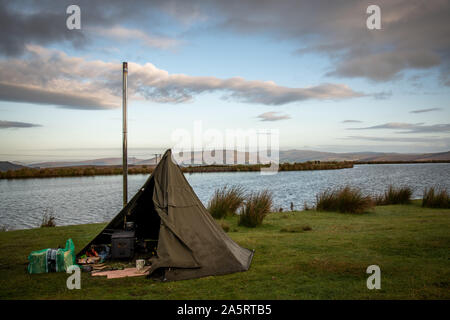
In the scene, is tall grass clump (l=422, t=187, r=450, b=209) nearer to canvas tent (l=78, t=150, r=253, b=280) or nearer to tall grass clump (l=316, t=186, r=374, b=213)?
tall grass clump (l=316, t=186, r=374, b=213)

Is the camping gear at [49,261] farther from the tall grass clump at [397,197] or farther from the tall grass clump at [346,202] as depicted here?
the tall grass clump at [397,197]

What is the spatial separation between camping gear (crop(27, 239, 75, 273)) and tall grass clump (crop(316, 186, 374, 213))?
9.80m

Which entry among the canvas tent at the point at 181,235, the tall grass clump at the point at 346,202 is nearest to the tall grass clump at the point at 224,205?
the tall grass clump at the point at 346,202

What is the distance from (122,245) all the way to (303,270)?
3.20m

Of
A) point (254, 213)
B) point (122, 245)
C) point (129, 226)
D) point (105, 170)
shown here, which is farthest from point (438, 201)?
point (105, 170)

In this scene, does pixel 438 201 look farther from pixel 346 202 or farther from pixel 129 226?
pixel 129 226

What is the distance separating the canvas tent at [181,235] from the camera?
5.25m

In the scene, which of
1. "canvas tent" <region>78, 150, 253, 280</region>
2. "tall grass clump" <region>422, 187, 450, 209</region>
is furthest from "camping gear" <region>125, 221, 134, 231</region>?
"tall grass clump" <region>422, 187, 450, 209</region>

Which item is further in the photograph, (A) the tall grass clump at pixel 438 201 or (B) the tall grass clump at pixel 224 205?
(A) the tall grass clump at pixel 438 201

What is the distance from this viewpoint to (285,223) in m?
10.4

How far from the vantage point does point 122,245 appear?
605 centimetres

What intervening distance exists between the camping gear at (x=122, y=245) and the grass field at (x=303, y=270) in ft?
2.43

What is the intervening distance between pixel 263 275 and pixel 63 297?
281cm

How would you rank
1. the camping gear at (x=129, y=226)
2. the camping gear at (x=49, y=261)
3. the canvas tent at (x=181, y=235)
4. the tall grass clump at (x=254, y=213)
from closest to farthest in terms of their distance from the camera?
the canvas tent at (x=181, y=235)
the camping gear at (x=49, y=261)
the camping gear at (x=129, y=226)
the tall grass clump at (x=254, y=213)
